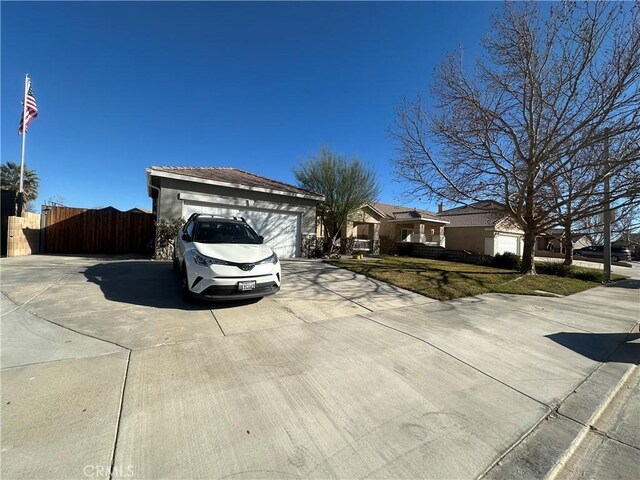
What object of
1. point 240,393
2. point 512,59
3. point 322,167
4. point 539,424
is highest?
point 512,59

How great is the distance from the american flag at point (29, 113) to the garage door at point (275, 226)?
426 inches

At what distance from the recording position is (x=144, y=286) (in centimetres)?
616

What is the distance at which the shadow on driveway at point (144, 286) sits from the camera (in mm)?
5164

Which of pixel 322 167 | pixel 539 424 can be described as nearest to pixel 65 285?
pixel 539 424

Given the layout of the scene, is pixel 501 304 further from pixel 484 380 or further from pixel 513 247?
pixel 513 247

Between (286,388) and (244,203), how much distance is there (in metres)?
10.0

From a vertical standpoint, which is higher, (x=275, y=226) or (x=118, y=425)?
(x=275, y=226)

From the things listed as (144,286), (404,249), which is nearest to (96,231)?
(144,286)

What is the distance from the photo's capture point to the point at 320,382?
2893mm

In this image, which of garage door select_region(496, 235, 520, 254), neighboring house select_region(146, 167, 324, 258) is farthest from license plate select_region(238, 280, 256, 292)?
garage door select_region(496, 235, 520, 254)

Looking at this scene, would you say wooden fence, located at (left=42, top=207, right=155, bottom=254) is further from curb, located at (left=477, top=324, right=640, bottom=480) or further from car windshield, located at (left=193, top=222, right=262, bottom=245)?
curb, located at (left=477, top=324, right=640, bottom=480)

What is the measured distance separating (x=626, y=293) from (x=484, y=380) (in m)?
10.8

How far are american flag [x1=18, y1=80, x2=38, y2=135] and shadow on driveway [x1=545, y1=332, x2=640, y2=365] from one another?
2099 centimetres

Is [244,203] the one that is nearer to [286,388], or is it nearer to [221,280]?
[221,280]
